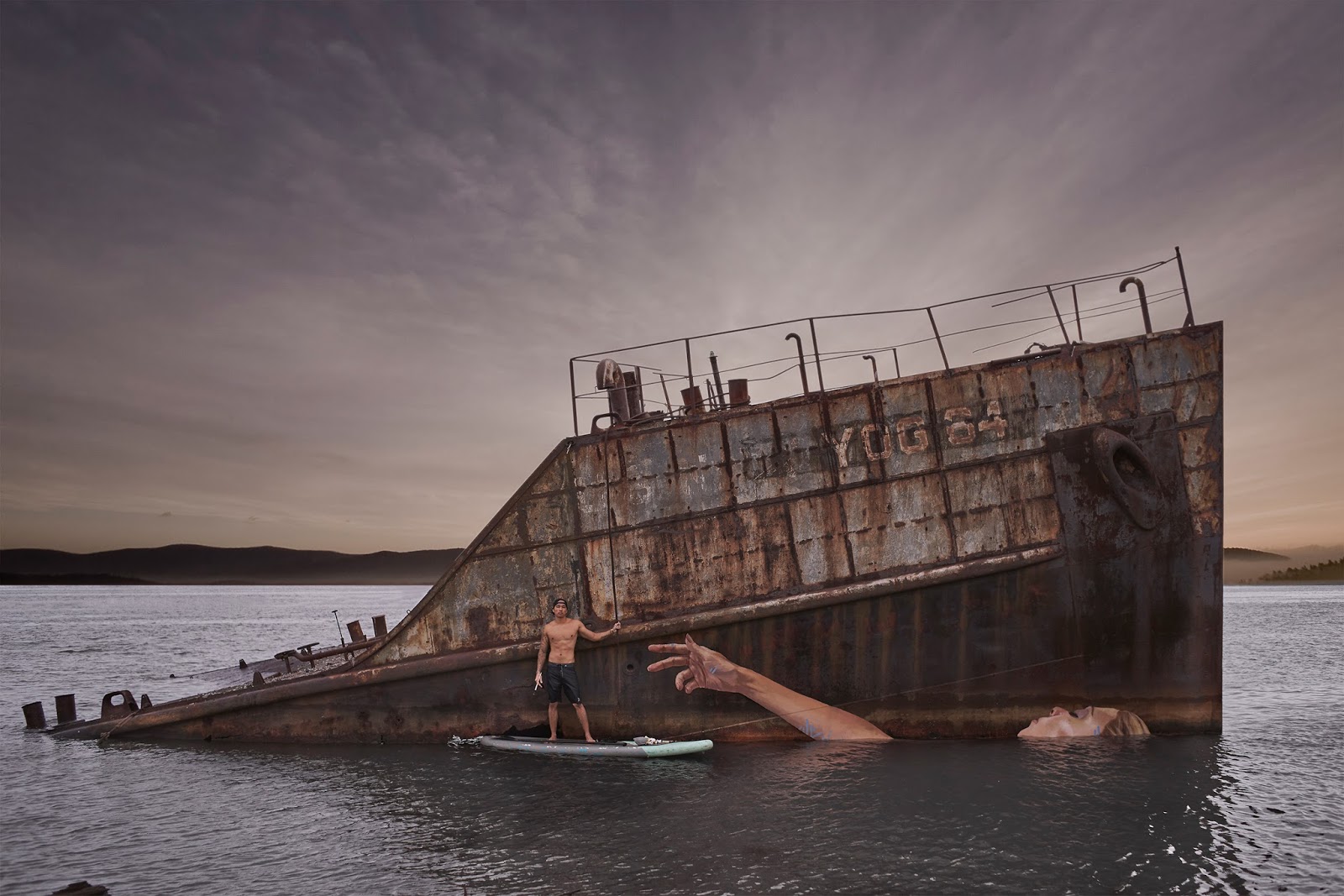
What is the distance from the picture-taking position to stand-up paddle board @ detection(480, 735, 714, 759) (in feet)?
32.6

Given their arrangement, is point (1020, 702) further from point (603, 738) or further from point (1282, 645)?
point (1282, 645)

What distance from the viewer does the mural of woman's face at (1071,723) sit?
10.0 metres

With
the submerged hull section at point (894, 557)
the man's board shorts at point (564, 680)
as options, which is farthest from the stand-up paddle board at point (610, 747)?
the man's board shorts at point (564, 680)

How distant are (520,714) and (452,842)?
357 centimetres

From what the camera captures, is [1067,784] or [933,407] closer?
[1067,784]

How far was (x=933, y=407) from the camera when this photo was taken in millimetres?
10430

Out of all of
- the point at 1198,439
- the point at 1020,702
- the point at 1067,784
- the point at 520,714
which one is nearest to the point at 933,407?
the point at 1198,439

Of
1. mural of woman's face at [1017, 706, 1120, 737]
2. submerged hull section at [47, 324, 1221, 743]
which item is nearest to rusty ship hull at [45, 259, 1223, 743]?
submerged hull section at [47, 324, 1221, 743]

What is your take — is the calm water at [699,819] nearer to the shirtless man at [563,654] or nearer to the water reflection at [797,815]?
the water reflection at [797,815]

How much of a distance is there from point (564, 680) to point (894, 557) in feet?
15.6

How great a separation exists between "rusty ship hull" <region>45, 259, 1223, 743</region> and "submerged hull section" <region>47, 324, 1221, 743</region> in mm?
25

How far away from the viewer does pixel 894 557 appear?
404 inches

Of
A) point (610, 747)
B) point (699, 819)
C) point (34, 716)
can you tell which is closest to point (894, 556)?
point (699, 819)

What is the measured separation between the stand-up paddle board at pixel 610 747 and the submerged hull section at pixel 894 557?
0.39 meters
